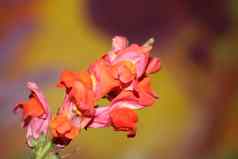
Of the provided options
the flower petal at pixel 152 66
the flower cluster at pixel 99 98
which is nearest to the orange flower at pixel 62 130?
the flower cluster at pixel 99 98

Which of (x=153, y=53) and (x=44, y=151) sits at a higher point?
(x=153, y=53)

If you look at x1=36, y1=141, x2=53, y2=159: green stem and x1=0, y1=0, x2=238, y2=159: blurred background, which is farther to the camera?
x1=0, y1=0, x2=238, y2=159: blurred background

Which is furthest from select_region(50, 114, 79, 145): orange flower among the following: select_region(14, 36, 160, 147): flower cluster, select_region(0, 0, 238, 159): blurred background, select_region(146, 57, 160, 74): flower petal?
select_region(0, 0, 238, 159): blurred background

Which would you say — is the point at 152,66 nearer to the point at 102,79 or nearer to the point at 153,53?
the point at 102,79

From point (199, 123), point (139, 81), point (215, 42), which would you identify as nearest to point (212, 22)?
point (215, 42)

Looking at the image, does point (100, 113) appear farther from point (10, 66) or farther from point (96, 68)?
point (10, 66)

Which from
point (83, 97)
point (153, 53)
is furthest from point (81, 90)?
point (153, 53)

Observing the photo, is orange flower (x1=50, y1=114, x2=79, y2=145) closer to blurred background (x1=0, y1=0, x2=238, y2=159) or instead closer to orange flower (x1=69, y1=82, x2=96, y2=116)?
orange flower (x1=69, y1=82, x2=96, y2=116)
